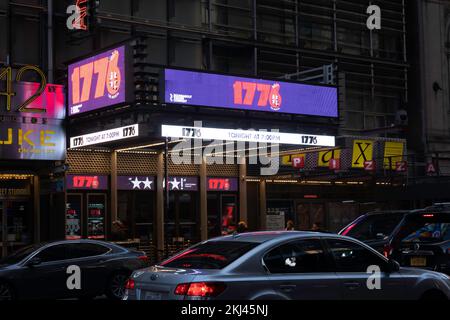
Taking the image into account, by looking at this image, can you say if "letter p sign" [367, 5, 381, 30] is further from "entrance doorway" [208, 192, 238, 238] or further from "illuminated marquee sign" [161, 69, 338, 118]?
"entrance doorway" [208, 192, 238, 238]

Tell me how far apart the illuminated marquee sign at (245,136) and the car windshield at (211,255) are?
323 inches

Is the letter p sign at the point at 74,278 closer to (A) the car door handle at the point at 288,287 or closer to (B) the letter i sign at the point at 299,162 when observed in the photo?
(A) the car door handle at the point at 288,287

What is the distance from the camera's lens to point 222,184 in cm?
2562

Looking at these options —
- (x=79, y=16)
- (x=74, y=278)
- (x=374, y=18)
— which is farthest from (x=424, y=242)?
(x=374, y=18)

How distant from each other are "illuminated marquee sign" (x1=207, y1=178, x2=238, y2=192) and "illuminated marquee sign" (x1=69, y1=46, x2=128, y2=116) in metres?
6.70

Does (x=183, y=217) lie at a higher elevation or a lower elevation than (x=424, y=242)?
higher

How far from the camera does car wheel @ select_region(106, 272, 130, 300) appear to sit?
52.1 feet

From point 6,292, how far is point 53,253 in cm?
136

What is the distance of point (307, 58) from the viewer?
1081 inches

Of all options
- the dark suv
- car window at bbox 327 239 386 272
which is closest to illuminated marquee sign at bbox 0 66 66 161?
the dark suv

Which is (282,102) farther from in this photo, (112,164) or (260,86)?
(112,164)

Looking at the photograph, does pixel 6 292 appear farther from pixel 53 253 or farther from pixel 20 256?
pixel 53 253
